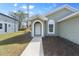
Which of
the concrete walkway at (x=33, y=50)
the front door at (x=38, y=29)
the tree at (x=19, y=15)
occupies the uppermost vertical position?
the tree at (x=19, y=15)

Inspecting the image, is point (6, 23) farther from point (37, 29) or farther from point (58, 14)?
point (58, 14)

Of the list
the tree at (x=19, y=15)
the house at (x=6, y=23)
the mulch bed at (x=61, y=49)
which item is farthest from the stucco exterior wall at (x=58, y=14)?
the mulch bed at (x=61, y=49)

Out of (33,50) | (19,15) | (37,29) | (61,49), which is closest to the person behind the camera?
(33,50)

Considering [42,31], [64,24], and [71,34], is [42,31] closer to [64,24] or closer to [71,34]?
[64,24]

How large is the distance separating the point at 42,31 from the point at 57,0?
850cm

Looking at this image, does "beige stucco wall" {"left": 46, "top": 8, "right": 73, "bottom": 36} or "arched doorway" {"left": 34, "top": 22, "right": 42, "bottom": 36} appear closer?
"arched doorway" {"left": 34, "top": 22, "right": 42, "bottom": 36}

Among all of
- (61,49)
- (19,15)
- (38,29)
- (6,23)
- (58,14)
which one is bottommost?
(61,49)

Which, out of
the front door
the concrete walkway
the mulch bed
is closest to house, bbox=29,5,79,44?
the front door

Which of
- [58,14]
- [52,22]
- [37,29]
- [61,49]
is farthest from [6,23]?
[61,49]

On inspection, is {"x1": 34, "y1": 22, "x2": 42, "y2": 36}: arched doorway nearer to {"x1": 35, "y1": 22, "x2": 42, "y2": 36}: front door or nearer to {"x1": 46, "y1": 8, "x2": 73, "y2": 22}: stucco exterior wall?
{"x1": 35, "y1": 22, "x2": 42, "y2": 36}: front door

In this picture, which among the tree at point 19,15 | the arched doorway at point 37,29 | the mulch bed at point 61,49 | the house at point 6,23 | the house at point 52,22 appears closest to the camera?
the mulch bed at point 61,49

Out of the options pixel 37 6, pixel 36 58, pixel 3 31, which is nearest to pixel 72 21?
pixel 37 6

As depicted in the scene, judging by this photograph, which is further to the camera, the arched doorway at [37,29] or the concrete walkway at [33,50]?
the arched doorway at [37,29]

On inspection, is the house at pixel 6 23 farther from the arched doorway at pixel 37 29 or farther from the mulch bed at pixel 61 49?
the mulch bed at pixel 61 49
